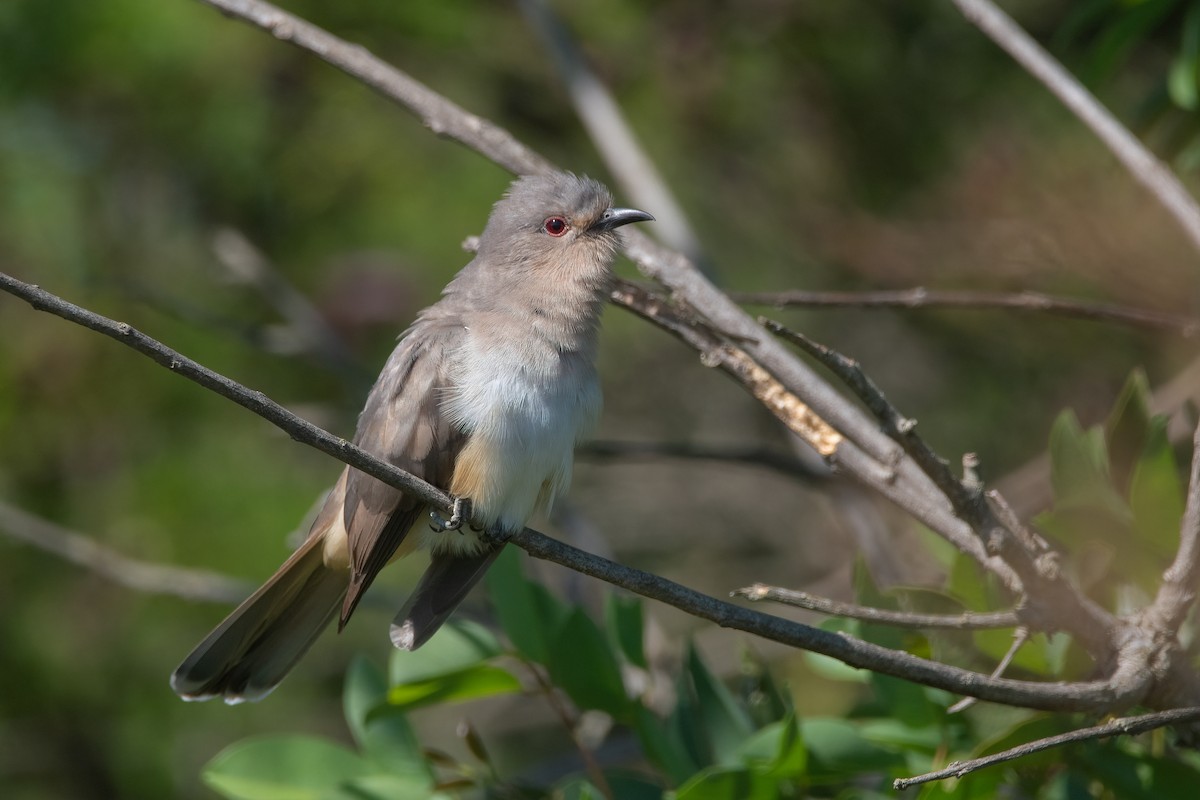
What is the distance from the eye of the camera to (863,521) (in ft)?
16.8

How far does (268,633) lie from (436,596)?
2.24 ft

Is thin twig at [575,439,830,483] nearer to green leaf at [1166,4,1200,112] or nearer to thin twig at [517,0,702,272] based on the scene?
thin twig at [517,0,702,272]

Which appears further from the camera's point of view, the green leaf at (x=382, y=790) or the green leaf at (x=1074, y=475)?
the green leaf at (x=382, y=790)

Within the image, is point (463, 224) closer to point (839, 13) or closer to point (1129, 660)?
point (839, 13)

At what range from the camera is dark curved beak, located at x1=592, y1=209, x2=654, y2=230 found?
13.7 ft

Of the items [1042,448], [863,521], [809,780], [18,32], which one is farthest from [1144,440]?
[18,32]

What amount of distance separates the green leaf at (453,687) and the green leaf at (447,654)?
32mm

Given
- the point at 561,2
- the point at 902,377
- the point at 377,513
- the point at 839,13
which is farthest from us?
the point at 902,377

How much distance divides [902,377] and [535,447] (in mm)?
4307

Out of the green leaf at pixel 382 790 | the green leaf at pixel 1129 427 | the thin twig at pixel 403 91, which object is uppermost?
the thin twig at pixel 403 91

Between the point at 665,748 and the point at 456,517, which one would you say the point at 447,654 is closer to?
the point at 456,517

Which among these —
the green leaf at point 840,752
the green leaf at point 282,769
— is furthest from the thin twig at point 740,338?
the green leaf at point 282,769

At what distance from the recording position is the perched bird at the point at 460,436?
3537 millimetres

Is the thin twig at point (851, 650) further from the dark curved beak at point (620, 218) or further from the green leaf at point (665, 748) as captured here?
the dark curved beak at point (620, 218)
